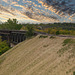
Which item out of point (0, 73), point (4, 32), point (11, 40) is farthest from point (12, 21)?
point (0, 73)

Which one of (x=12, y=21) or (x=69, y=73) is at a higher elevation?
(x=12, y=21)

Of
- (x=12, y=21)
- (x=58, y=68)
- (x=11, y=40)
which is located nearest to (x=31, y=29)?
(x=11, y=40)

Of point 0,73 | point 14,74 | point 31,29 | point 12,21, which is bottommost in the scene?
point 0,73

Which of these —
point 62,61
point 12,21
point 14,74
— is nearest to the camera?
point 62,61

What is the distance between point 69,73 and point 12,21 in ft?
262

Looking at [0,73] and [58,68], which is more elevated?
[58,68]

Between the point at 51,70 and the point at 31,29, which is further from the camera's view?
the point at 31,29

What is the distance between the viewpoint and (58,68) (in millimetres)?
9680

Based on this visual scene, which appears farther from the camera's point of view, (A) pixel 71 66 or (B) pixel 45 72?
(B) pixel 45 72

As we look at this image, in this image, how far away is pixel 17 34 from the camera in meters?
39.2

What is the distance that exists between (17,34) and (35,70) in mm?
31077

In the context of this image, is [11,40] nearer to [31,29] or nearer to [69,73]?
[31,29]

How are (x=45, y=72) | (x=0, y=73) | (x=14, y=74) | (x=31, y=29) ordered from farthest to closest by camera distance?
(x=31, y=29) < (x=0, y=73) < (x=14, y=74) < (x=45, y=72)

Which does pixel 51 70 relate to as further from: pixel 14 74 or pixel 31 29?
pixel 31 29
